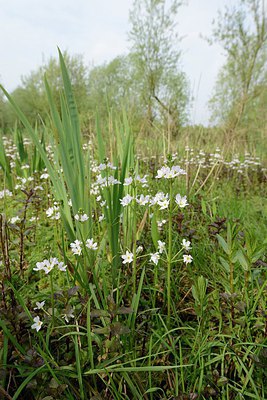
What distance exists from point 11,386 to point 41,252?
111 centimetres

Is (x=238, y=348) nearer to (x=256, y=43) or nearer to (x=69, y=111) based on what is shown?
(x=69, y=111)

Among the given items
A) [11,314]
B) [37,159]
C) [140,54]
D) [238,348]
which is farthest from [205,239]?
[140,54]

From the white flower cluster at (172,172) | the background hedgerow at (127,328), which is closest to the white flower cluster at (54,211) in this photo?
the background hedgerow at (127,328)

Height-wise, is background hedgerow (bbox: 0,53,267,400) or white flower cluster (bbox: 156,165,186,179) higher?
white flower cluster (bbox: 156,165,186,179)

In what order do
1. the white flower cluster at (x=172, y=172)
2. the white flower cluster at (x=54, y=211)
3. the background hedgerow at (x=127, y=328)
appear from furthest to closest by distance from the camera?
the white flower cluster at (x=54, y=211) → the white flower cluster at (x=172, y=172) → the background hedgerow at (x=127, y=328)

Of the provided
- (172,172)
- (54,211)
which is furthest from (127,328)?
(54,211)

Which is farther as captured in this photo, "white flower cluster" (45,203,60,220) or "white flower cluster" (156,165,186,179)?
"white flower cluster" (45,203,60,220)

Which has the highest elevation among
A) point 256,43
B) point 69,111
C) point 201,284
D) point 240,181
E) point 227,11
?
point 227,11

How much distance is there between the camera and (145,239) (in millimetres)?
1921

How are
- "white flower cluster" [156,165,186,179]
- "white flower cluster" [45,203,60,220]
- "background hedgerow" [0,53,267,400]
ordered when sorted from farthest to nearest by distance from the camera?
"white flower cluster" [45,203,60,220], "white flower cluster" [156,165,186,179], "background hedgerow" [0,53,267,400]

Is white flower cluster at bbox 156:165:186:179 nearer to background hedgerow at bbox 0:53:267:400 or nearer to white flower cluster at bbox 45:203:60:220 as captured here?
background hedgerow at bbox 0:53:267:400

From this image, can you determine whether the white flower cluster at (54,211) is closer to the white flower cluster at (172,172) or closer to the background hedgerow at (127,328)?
the background hedgerow at (127,328)

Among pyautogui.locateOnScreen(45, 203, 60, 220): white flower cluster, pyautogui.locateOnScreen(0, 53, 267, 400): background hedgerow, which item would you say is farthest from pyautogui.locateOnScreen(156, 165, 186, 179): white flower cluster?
pyautogui.locateOnScreen(45, 203, 60, 220): white flower cluster

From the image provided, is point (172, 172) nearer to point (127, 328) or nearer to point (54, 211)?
point (127, 328)
